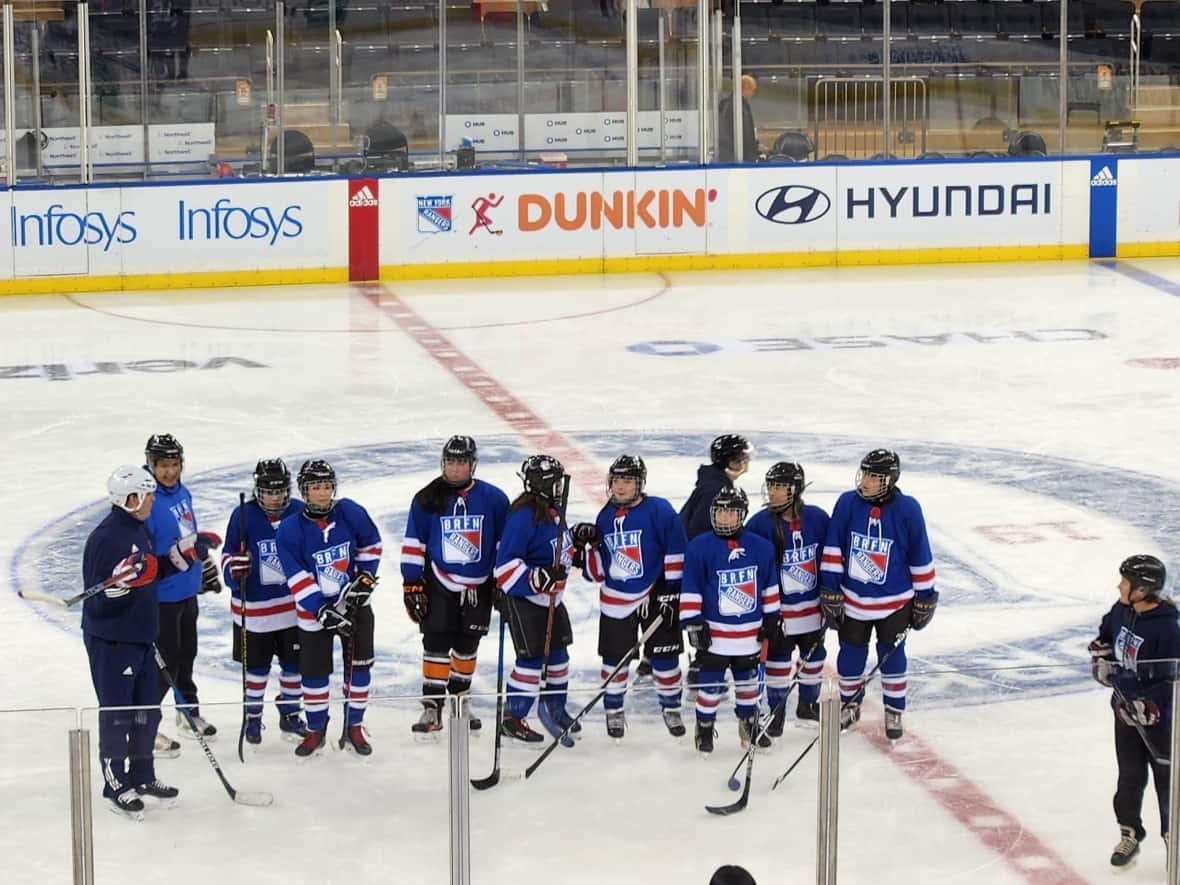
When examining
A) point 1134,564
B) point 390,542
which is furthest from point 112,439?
point 1134,564

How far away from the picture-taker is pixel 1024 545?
9.00m

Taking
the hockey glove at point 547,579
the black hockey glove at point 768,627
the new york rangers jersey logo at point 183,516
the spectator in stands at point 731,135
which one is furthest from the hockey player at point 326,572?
the spectator in stands at point 731,135

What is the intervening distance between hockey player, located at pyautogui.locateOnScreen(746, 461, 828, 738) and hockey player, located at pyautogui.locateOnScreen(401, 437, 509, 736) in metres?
0.81

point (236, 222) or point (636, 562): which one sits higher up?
point (236, 222)

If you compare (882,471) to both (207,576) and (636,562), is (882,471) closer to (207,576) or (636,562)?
(636,562)

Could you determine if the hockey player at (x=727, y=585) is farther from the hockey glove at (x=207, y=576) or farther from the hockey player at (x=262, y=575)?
the hockey glove at (x=207, y=576)

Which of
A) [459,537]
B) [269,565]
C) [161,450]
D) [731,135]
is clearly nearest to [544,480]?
[459,537]

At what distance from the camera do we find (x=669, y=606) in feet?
21.1

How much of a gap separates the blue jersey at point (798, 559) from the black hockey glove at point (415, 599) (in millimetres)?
1021

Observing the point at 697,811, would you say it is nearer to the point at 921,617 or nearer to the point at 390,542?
the point at 921,617

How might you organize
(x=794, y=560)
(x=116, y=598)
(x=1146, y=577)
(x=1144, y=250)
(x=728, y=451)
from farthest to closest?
(x=1144, y=250) < (x=728, y=451) < (x=794, y=560) < (x=116, y=598) < (x=1146, y=577)

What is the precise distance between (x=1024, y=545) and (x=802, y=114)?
366 inches

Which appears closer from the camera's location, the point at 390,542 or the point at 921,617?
the point at 921,617

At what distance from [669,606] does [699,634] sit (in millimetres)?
255
